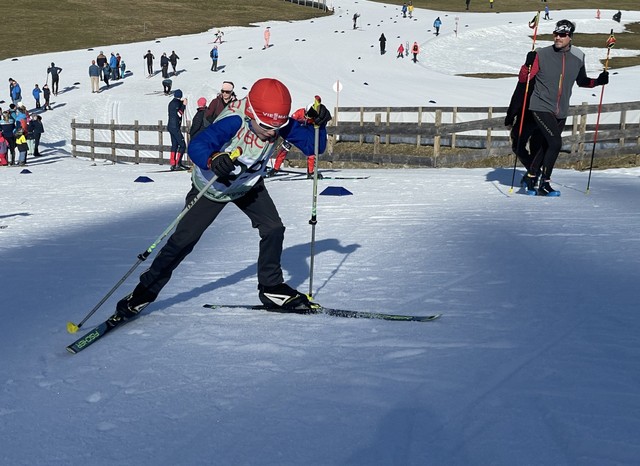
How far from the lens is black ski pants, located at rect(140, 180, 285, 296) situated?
4.76m

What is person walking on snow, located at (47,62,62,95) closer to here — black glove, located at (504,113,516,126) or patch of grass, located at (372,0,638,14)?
black glove, located at (504,113,516,126)

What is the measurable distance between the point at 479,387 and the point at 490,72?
4301cm

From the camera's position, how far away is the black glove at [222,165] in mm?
4219

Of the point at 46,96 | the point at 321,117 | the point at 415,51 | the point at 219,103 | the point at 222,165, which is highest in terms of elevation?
the point at 321,117

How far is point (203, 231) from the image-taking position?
486 centimetres

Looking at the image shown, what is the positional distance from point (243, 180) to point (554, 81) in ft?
19.0

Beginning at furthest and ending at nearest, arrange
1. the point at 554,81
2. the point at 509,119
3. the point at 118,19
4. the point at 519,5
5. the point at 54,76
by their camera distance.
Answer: the point at 519,5, the point at 118,19, the point at 54,76, the point at 509,119, the point at 554,81

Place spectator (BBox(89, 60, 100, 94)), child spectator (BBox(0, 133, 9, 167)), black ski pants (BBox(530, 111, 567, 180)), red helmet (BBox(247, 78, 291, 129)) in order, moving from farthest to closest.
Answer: spectator (BBox(89, 60, 100, 94)) → child spectator (BBox(0, 133, 9, 167)) → black ski pants (BBox(530, 111, 567, 180)) → red helmet (BBox(247, 78, 291, 129))

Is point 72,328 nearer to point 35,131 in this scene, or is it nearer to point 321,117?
point 321,117

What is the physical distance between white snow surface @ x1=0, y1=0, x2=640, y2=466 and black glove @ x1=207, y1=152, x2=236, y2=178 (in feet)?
3.29

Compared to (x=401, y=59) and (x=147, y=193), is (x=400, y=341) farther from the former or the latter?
(x=401, y=59)

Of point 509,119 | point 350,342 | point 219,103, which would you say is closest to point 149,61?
point 219,103

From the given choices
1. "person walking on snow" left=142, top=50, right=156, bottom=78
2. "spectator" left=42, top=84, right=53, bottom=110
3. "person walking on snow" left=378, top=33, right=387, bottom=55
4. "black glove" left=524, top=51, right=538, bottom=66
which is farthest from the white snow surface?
"person walking on snow" left=378, top=33, right=387, bottom=55

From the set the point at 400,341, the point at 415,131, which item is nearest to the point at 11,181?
the point at 415,131
